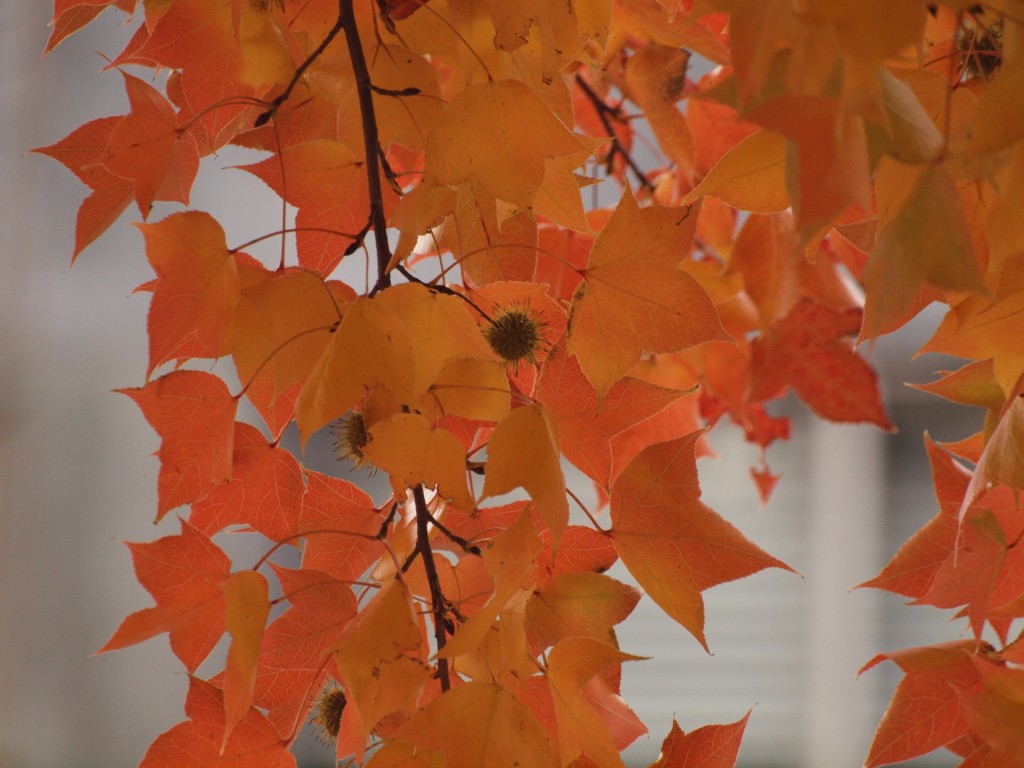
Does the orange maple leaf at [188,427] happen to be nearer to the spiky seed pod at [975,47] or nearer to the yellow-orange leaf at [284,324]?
the yellow-orange leaf at [284,324]

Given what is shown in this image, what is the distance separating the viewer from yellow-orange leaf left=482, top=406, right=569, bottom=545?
0.27 metres

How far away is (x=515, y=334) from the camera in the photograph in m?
0.39

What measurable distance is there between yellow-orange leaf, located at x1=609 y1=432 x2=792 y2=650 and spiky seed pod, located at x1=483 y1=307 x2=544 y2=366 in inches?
3.0

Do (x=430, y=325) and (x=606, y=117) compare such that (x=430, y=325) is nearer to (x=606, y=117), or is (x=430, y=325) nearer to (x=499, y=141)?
(x=499, y=141)

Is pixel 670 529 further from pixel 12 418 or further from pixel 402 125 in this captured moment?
pixel 12 418

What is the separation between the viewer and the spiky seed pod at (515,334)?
1.25 feet

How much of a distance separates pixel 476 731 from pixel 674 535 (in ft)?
0.33

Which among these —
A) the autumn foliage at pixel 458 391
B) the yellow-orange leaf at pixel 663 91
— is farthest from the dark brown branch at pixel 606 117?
the autumn foliage at pixel 458 391

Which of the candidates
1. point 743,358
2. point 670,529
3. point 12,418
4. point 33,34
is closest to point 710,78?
point 743,358

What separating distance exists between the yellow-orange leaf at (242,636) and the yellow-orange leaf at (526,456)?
0.07 m

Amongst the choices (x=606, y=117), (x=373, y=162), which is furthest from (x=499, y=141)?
(x=606, y=117)

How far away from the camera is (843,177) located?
18 cm

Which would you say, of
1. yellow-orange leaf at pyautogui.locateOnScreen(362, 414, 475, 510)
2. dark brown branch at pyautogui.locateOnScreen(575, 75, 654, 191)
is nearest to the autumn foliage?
yellow-orange leaf at pyautogui.locateOnScreen(362, 414, 475, 510)

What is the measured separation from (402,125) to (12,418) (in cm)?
205
